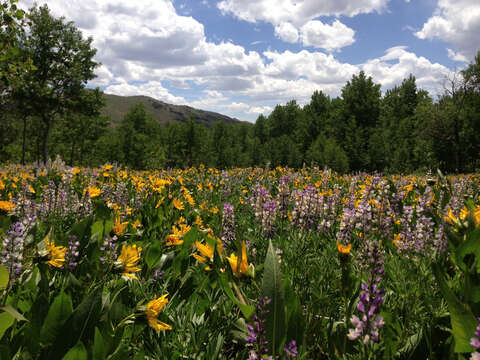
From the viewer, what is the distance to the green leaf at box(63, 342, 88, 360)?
1.03 metres

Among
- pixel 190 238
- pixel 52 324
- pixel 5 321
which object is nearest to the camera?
pixel 5 321

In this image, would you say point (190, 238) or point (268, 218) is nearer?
point (190, 238)

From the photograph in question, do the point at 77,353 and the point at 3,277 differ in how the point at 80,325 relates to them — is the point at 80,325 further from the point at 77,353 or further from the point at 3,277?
the point at 3,277

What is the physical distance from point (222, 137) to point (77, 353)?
7338cm

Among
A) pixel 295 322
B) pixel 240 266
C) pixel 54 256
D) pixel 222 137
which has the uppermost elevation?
pixel 222 137

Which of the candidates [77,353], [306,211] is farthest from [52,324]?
[306,211]

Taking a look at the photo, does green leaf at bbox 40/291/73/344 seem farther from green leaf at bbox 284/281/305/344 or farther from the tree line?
the tree line

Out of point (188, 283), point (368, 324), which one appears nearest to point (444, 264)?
point (368, 324)

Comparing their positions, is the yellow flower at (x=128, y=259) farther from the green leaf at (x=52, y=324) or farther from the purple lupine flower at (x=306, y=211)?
the purple lupine flower at (x=306, y=211)

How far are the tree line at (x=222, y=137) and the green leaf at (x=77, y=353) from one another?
21.3m

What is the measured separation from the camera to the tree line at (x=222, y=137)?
105 feet

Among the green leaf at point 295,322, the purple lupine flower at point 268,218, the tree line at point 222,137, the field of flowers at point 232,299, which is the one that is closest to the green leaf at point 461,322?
A: the field of flowers at point 232,299

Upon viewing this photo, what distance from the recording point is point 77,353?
41.1 inches

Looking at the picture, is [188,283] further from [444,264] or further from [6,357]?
[444,264]
